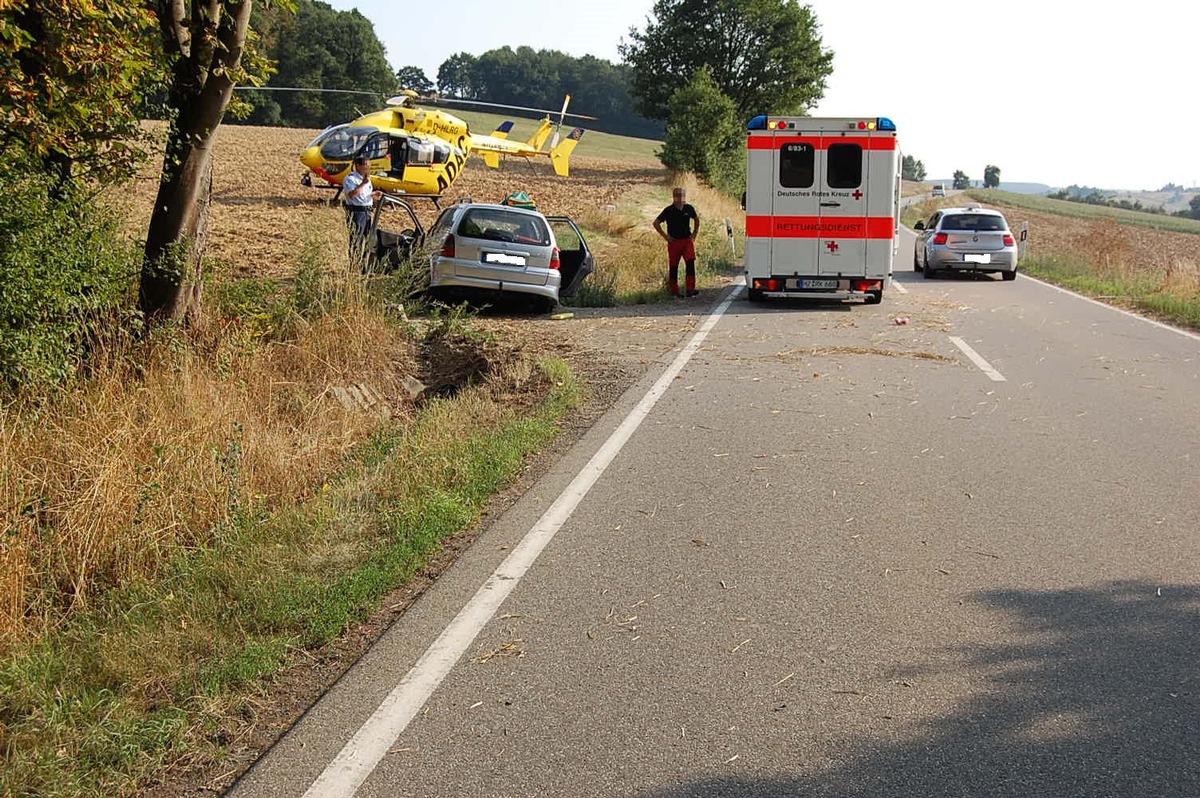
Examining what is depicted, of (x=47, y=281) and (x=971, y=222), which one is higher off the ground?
(x=47, y=281)

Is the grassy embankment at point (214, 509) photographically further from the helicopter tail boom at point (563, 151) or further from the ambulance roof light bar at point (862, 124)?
the helicopter tail boom at point (563, 151)

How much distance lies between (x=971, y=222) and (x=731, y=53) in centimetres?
4440

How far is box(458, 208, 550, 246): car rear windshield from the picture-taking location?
50.5 feet

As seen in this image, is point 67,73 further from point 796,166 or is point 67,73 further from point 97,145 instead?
point 796,166

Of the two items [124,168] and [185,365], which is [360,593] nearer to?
[185,365]

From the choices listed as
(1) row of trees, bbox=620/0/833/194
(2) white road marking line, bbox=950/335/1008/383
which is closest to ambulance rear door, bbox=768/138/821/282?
(2) white road marking line, bbox=950/335/1008/383

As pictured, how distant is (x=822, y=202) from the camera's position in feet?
58.2

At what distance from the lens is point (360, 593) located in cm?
521

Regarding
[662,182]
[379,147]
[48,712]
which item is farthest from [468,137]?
[48,712]

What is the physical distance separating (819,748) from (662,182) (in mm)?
54549

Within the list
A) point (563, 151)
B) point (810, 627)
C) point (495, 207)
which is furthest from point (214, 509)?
point (563, 151)

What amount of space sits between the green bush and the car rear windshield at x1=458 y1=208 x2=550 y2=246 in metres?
6.53

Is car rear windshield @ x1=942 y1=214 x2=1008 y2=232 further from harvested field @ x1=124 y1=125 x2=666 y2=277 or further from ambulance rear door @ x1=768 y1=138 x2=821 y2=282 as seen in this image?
harvested field @ x1=124 y1=125 x2=666 y2=277

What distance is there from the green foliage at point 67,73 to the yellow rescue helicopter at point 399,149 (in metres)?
22.5
